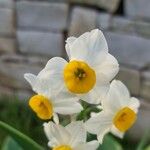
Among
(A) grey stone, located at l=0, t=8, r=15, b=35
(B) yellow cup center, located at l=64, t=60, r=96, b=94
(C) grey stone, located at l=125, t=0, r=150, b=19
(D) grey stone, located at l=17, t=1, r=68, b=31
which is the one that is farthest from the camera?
(A) grey stone, located at l=0, t=8, r=15, b=35

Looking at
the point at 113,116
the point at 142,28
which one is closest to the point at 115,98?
the point at 113,116

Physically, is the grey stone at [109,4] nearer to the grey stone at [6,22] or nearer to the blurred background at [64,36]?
the blurred background at [64,36]

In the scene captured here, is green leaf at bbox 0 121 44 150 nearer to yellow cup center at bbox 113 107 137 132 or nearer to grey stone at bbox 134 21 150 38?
yellow cup center at bbox 113 107 137 132

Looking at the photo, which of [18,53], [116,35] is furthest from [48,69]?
[18,53]

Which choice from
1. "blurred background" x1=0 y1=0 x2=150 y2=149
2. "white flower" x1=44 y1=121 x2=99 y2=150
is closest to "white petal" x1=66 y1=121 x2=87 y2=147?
"white flower" x1=44 y1=121 x2=99 y2=150

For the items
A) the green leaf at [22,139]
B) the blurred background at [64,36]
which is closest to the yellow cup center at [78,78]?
the green leaf at [22,139]

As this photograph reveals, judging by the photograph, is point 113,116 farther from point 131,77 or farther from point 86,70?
point 131,77

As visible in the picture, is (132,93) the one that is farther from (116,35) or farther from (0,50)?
(0,50)
